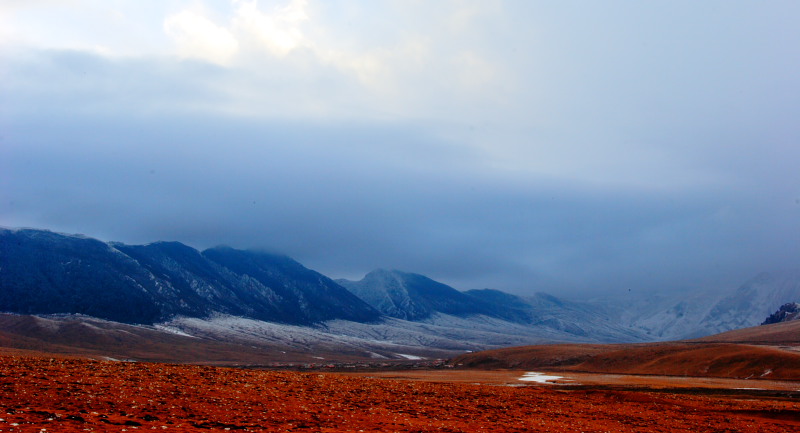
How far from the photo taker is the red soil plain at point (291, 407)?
26172 mm

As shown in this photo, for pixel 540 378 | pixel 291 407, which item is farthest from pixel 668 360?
pixel 291 407

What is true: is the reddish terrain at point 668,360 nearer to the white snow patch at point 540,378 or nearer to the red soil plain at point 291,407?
the white snow patch at point 540,378

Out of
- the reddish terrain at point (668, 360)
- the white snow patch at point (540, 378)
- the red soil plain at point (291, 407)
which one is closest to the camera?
the red soil plain at point (291, 407)

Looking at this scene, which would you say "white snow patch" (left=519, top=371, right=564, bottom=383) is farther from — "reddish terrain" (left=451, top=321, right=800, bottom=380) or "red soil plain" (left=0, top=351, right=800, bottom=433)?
"red soil plain" (left=0, top=351, right=800, bottom=433)

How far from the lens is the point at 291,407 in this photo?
31844 millimetres

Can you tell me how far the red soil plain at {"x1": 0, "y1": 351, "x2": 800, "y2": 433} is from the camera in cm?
2617

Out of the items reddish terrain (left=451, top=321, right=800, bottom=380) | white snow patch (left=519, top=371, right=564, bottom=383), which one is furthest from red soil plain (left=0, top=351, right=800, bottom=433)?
reddish terrain (left=451, top=321, right=800, bottom=380)

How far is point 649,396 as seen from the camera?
2060 inches

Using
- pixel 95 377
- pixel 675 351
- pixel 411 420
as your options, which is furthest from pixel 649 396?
pixel 675 351

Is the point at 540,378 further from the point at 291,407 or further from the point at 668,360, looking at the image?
the point at 291,407

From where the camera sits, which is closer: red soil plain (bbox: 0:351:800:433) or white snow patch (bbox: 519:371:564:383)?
red soil plain (bbox: 0:351:800:433)

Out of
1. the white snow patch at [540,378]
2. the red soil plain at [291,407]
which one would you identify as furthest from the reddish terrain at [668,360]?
the red soil plain at [291,407]

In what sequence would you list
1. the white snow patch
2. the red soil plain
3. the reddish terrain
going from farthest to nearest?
the reddish terrain, the white snow patch, the red soil plain

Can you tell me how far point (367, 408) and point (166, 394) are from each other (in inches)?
433
